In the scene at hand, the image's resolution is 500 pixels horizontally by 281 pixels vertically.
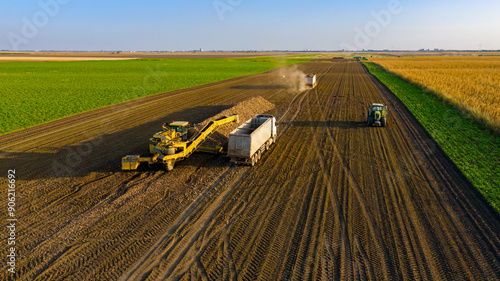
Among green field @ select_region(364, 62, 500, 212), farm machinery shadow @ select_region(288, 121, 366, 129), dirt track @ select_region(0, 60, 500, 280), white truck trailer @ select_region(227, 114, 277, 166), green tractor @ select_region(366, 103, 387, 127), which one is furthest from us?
farm machinery shadow @ select_region(288, 121, 366, 129)

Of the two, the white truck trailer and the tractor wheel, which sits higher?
the white truck trailer

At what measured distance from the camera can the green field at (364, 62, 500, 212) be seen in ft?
44.5

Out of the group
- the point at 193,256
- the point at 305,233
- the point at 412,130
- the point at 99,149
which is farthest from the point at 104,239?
the point at 412,130

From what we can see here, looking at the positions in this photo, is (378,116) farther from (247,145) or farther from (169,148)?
(169,148)

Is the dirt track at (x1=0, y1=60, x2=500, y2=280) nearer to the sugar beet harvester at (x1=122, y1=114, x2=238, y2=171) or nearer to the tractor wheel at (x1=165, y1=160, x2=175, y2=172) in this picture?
the tractor wheel at (x1=165, y1=160, x2=175, y2=172)

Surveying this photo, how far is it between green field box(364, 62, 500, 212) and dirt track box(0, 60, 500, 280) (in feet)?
2.41

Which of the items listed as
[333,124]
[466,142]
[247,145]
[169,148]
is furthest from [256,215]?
[466,142]

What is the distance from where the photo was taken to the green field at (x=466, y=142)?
13578mm

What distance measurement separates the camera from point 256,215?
35.8ft

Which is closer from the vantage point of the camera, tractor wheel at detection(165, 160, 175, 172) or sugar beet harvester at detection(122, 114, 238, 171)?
sugar beet harvester at detection(122, 114, 238, 171)

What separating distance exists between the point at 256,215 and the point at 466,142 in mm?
16885

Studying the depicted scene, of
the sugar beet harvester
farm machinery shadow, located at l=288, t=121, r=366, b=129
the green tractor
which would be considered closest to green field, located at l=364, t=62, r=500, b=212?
the green tractor

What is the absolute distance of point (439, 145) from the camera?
18656 mm

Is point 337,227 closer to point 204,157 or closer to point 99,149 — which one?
point 204,157
